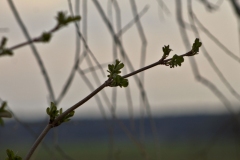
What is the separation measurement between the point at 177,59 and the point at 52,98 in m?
0.86

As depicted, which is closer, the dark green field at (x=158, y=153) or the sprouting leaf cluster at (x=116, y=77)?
the sprouting leaf cluster at (x=116, y=77)

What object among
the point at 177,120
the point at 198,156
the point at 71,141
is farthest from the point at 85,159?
the point at 177,120

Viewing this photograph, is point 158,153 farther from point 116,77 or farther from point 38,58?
point 116,77

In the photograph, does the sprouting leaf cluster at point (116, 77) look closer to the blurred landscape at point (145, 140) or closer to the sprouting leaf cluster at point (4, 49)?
the sprouting leaf cluster at point (4, 49)

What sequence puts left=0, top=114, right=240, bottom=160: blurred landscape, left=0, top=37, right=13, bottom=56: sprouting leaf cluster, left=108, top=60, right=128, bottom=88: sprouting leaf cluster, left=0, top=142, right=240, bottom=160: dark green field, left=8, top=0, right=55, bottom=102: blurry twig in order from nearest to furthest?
left=0, top=37, right=13, bottom=56: sprouting leaf cluster < left=108, top=60, right=128, bottom=88: sprouting leaf cluster < left=8, top=0, right=55, bottom=102: blurry twig < left=0, top=142, right=240, bottom=160: dark green field < left=0, top=114, right=240, bottom=160: blurred landscape

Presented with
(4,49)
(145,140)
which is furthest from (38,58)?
(145,140)

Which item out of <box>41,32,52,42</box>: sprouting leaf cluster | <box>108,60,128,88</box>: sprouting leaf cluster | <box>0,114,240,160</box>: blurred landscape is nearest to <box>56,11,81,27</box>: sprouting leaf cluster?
<box>41,32,52,42</box>: sprouting leaf cluster

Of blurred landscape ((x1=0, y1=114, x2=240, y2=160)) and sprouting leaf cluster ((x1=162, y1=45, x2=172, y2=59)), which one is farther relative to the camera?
blurred landscape ((x1=0, y1=114, x2=240, y2=160))

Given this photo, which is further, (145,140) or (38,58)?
(145,140)

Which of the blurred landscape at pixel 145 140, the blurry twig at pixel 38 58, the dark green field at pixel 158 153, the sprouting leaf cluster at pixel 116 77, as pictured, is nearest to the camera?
the sprouting leaf cluster at pixel 116 77

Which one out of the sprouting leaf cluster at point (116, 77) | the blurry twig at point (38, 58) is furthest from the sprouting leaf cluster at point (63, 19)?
the blurry twig at point (38, 58)

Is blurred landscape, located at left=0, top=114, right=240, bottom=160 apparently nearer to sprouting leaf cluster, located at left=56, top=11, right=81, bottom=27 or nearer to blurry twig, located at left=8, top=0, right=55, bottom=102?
blurry twig, located at left=8, top=0, right=55, bottom=102

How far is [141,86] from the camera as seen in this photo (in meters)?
1.68

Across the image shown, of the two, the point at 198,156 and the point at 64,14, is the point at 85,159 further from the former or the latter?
the point at 64,14
